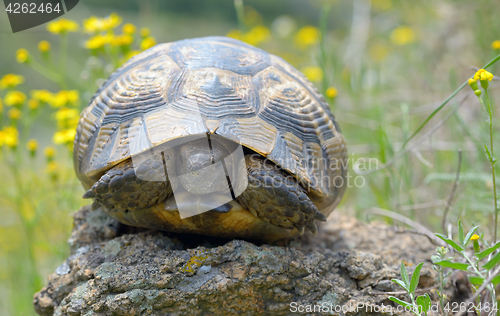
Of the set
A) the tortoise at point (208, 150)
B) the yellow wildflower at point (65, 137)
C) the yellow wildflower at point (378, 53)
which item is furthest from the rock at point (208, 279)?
the yellow wildflower at point (378, 53)

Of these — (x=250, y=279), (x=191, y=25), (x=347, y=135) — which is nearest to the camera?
(x=250, y=279)

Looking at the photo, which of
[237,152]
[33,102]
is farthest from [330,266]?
[33,102]

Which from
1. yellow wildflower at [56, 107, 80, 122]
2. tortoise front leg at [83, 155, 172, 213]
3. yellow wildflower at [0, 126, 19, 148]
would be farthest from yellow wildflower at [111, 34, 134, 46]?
tortoise front leg at [83, 155, 172, 213]

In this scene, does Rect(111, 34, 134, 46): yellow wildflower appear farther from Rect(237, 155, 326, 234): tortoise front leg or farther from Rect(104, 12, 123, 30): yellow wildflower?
Rect(237, 155, 326, 234): tortoise front leg

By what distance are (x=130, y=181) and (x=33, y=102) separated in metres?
1.74

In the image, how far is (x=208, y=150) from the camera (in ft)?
5.69

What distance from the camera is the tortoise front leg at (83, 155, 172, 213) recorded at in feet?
5.50

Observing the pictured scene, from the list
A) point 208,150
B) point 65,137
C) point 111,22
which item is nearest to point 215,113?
point 208,150

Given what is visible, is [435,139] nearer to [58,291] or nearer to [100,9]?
[58,291]

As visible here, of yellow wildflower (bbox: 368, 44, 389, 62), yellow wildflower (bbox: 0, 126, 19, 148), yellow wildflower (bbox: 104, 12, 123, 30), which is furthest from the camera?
yellow wildflower (bbox: 368, 44, 389, 62)

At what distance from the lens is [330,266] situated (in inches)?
73.4

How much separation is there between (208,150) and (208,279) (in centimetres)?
55

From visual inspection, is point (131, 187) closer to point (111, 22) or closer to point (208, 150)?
point (208, 150)

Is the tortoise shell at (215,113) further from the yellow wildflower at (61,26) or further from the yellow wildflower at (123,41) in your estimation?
the yellow wildflower at (61,26)
